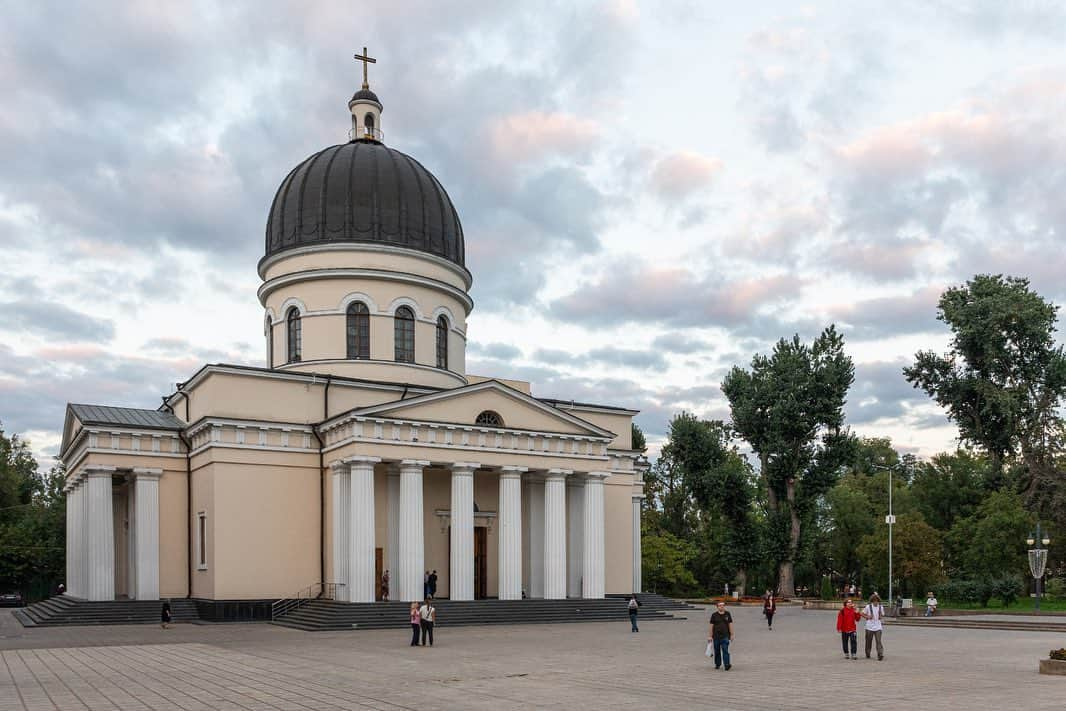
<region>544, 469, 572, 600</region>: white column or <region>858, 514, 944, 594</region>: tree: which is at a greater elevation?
<region>544, 469, 572, 600</region>: white column

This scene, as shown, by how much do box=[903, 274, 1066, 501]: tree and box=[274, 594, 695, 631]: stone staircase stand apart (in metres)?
28.6

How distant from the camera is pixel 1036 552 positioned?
3544 centimetres

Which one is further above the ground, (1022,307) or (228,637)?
(1022,307)

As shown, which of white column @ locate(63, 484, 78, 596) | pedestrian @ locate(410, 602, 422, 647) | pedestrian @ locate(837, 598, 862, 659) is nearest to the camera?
pedestrian @ locate(837, 598, 862, 659)

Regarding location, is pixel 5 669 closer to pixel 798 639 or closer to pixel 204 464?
pixel 204 464

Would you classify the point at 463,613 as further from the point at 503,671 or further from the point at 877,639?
the point at 877,639

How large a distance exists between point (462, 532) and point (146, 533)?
1136 cm

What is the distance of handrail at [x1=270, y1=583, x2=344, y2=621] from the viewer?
34.1m

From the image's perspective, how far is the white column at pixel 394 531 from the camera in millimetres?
34969

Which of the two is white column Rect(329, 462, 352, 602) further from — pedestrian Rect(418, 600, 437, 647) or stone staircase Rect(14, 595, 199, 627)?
pedestrian Rect(418, 600, 437, 647)

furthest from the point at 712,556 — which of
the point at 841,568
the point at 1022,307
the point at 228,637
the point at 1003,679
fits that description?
the point at 1003,679

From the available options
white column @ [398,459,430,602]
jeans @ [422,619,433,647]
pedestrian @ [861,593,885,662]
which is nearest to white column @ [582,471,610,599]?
white column @ [398,459,430,602]

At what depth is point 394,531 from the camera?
35750 millimetres

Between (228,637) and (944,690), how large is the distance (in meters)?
19.6
